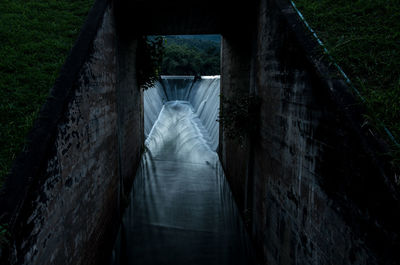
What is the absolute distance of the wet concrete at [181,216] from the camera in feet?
15.2

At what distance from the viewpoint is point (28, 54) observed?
12.3 feet

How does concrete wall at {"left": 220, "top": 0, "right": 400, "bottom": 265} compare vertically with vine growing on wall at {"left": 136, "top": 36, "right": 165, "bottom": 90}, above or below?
below

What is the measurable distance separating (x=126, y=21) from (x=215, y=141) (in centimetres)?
603

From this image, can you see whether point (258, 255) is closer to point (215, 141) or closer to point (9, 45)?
point (9, 45)

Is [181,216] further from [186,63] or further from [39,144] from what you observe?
[186,63]

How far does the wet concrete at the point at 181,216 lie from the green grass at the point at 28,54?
313cm

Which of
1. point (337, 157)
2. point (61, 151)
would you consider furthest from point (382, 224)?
point (61, 151)

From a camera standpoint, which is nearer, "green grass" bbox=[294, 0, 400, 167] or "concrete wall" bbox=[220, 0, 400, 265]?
"concrete wall" bbox=[220, 0, 400, 265]

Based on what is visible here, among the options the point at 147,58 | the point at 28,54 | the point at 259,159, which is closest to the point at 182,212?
the point at 259,159

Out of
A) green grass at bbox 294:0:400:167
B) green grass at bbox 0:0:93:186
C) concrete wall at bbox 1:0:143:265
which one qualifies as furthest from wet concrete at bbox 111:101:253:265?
green grass at bbox 294:0:400:167

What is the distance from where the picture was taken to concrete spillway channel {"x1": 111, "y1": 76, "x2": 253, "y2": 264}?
15.3ft

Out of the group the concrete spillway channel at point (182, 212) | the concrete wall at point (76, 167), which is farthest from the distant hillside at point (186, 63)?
the concrete wall at point (76, 167)

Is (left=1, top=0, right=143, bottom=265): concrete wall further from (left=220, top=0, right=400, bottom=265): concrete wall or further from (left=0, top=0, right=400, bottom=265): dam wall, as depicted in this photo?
(left=220, top=0, right=400, bottom=265): concrete wall

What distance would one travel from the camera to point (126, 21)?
19.3 ft
